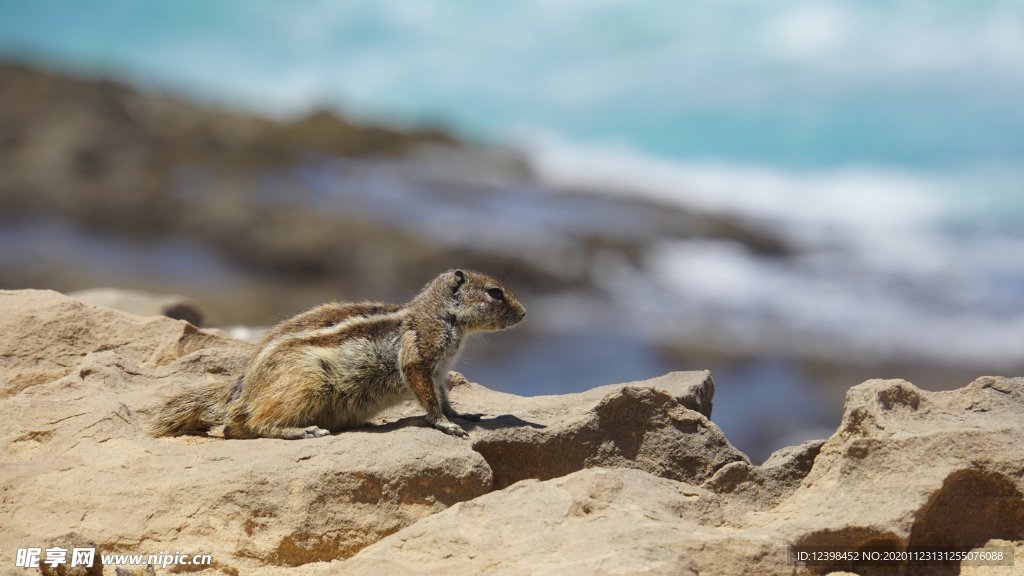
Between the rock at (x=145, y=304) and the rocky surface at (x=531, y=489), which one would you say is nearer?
the rocky surface at (x=531, y=489)

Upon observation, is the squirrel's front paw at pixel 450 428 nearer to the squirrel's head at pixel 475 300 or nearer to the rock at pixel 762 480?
the squirrel's head at pixel 475 300

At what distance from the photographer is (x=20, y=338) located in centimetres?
792

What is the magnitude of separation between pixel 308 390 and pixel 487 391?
6.49 ft

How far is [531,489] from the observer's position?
19.9 feet

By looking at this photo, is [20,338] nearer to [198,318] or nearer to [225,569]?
[225,569]

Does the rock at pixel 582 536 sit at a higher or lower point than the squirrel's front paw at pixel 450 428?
lower

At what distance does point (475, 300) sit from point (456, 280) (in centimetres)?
20

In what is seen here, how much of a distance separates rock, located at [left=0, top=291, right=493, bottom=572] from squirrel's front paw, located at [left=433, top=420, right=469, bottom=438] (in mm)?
127

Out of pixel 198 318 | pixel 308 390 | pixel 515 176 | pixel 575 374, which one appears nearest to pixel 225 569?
pixel 308 390

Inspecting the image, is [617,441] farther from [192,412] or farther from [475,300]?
[192,412]

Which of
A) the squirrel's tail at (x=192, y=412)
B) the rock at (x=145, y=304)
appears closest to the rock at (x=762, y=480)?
the squirrel's tail at (x=192, y=412)

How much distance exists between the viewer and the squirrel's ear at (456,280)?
8061 millimetres

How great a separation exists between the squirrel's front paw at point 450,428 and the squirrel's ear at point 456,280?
1.16 metres

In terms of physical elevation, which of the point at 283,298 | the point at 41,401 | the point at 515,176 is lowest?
the point at 41,401
